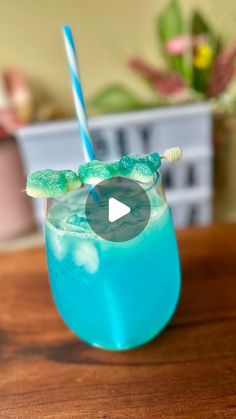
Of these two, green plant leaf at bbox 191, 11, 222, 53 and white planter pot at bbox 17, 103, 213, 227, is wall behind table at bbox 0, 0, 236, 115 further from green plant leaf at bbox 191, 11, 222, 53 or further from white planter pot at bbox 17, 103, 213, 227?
white planter pot at bbox 17, 103, 213, 227

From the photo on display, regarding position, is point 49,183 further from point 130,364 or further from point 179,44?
point 179,44

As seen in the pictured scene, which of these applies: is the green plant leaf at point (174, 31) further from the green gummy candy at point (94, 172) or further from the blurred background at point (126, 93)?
the green gummy candy at point (94, 172)

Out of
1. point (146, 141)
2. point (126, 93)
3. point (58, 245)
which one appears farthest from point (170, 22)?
point (58, 245)

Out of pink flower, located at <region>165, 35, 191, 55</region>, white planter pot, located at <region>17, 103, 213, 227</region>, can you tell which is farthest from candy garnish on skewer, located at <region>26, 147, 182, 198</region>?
pink flower, located at <region>165, 35, 191, 55</region>

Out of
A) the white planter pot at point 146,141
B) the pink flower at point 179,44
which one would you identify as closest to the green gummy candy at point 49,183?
the white planter pot at point 146,141

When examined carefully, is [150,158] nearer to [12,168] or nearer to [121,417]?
[121,417]

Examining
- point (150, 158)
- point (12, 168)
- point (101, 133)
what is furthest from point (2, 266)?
point (12, 168)
